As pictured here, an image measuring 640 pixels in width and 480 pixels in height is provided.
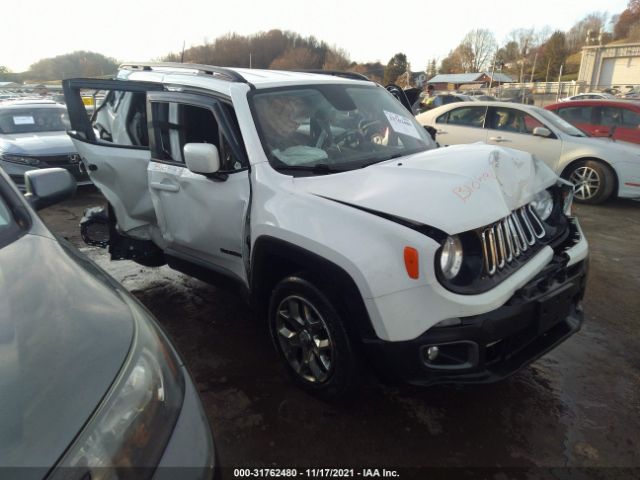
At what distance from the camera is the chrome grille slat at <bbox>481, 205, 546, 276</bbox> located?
236cm

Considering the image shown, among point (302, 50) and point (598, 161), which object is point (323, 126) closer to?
point (598, 161)

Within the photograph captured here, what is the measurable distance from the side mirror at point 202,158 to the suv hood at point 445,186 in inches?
22.1

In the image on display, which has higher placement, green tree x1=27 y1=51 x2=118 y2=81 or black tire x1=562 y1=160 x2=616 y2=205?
green tree x1=27 y1=51 x2=118 y2=81

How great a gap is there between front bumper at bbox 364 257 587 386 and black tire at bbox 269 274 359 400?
0.22 metres

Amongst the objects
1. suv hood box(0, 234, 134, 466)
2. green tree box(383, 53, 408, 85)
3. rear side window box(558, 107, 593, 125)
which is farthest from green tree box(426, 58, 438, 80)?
suv hood box(0, 234, 134, 466)

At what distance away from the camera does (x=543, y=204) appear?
3162 mm

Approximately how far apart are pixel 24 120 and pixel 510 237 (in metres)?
9.04

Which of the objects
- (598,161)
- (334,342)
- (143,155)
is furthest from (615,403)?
(598,161)

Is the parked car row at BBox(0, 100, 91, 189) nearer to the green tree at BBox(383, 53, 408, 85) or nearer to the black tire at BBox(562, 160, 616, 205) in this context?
the black tire at BBox(562, 160, 616, 205)

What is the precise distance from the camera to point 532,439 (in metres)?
2.48

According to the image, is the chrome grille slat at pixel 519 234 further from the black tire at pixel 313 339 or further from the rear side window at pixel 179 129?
the rear side window at pixel 179 129

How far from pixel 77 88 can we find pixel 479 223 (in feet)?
11.3

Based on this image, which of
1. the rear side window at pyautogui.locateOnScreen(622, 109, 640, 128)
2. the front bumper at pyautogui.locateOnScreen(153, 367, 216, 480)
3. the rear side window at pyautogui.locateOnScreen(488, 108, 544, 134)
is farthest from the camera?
the rear side window at pyautogui.locateOnScreen(622, 109, 640, 128)

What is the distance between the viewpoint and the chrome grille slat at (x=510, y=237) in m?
2.36
